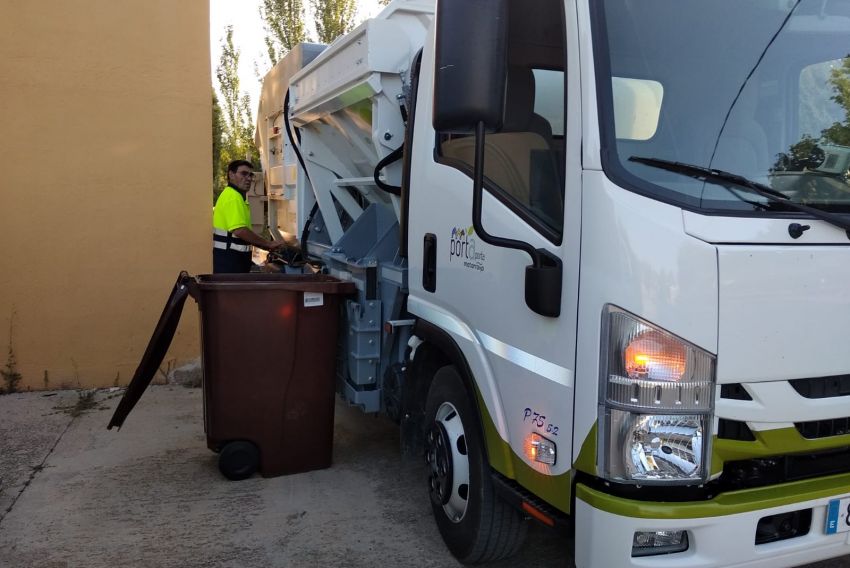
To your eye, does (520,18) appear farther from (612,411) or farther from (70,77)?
(70,77)

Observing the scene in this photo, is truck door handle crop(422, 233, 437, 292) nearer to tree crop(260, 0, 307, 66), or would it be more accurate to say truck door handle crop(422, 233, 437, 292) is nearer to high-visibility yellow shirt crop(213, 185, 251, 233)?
high-visibility yellow shirt crop(213, 185, 251, 233)

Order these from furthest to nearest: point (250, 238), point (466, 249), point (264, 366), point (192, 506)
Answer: point (250, 238) → point (264, 366) → point (192, 506) → point (466, 249)

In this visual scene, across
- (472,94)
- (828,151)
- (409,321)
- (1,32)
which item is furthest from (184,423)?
(828,151)

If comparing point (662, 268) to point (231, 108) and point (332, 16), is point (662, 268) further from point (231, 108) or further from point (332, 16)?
point (231, 108)

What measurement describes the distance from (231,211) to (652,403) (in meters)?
4.49

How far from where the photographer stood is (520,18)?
8.45 ft

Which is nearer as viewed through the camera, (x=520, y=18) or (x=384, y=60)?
(x=520, y=18)

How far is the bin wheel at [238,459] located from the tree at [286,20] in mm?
10557

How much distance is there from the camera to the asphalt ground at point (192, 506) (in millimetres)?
3359

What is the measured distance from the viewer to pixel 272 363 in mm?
4023

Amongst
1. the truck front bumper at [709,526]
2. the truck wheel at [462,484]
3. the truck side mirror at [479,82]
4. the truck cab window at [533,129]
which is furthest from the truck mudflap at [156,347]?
the truck front bumper at [709,526]

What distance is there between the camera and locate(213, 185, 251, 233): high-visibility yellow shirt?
5.86 m

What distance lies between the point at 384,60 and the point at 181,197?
2.90 m

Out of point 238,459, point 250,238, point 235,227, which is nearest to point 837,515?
point 238,459
